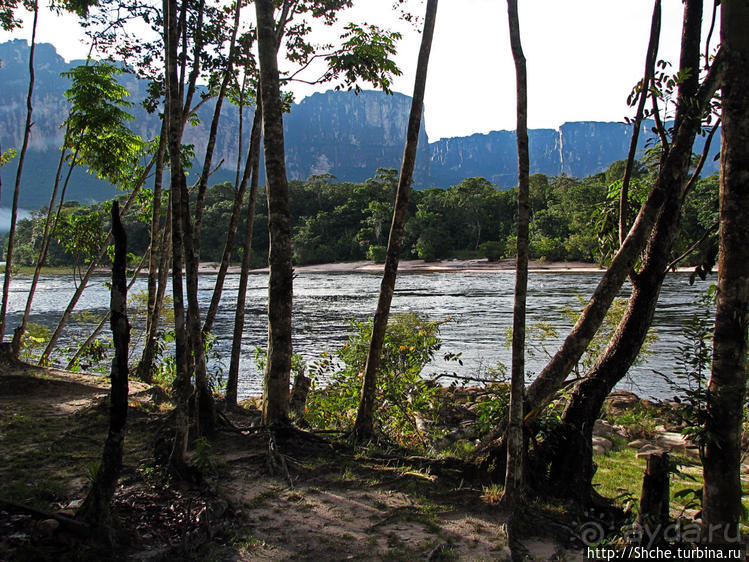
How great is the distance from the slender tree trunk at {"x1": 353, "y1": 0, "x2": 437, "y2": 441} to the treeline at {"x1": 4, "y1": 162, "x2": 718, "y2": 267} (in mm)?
46173

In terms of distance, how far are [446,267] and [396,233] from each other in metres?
54.9

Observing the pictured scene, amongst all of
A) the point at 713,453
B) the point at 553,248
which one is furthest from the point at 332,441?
the point at 553,248

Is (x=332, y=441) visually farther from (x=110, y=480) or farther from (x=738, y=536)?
(x=738, y=536)

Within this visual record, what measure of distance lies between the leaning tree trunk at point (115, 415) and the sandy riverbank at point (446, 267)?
5011 cm

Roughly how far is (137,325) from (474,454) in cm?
1505

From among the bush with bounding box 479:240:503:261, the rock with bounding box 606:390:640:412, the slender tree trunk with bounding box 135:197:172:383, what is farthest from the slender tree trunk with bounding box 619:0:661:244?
the bush with bounding box 479:240:503:261

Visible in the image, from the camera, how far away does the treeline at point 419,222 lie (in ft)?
183

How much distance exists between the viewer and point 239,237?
64.9 meters

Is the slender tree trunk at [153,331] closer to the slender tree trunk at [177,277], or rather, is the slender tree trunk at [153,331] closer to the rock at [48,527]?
the slender tree trunk at [177,277]

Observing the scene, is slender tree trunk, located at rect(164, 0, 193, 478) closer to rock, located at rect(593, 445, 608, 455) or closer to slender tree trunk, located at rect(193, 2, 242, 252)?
slender tree trunk, located at rect(193, 2, 242, 252)

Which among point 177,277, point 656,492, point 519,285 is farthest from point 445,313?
point 656,492

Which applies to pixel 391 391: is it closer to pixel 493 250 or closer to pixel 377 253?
pixel 493 250

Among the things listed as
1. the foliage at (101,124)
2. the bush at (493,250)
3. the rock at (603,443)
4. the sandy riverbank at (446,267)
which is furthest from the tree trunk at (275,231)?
the bush at (493,250)

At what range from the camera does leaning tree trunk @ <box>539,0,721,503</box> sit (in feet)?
13.2
